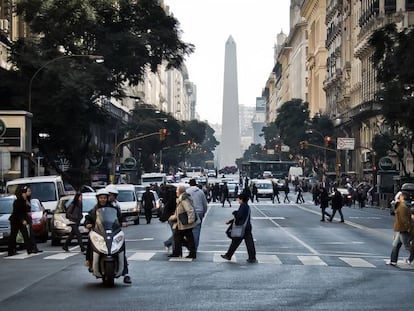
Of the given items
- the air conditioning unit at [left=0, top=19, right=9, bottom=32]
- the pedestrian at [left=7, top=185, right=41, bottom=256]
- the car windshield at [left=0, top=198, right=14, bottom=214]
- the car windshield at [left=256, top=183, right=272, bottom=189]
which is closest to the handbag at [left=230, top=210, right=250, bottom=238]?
the pedestrian at [left=7, top=185, right=41, bottom=256]

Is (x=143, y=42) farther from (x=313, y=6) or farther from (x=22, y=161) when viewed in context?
(x=313, y=6)

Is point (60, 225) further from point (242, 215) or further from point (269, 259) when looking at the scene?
point (242, 215)

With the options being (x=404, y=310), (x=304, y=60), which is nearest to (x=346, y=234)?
(x=404, y=310)

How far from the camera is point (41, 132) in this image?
58156 millimetres

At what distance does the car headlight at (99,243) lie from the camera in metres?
16.1

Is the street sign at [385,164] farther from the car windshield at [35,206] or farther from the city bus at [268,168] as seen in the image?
the city bus at [268,168]

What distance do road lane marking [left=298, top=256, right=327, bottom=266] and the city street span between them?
2 centimetres

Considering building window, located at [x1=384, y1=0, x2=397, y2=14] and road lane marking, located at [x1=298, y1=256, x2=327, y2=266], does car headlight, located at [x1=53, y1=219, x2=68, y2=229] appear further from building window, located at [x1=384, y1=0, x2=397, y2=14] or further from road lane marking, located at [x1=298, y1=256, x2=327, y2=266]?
building window, located at [x1=384, y1=0, x2=397, y2=14]

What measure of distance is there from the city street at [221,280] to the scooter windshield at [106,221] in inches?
36.8

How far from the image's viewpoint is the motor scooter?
16.1 metres

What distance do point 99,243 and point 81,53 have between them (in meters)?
41.6

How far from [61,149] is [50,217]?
91.6 feet

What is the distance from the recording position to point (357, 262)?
75.0 ft

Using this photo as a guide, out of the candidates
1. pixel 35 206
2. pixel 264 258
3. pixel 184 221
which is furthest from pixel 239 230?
pixel 35 206
